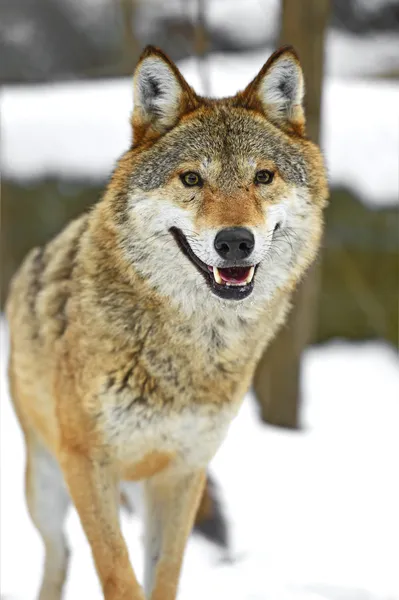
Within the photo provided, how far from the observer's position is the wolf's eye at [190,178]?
3416 mm

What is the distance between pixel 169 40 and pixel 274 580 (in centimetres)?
1015

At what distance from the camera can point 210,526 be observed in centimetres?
497

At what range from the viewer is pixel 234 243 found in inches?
124

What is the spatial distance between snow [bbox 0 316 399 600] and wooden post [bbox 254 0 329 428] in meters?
0.21

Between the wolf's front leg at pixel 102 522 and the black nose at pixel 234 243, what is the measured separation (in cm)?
103

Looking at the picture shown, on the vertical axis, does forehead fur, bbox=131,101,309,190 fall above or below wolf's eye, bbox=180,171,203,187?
above

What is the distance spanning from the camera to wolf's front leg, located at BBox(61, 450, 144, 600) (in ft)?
11.4

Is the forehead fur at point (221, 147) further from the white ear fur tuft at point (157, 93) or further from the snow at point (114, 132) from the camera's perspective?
the snow at point (114, 132)

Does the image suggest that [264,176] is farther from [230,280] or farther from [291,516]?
[291,516]

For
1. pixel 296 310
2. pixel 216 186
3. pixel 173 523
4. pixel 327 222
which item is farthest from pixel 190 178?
pixel 327 222

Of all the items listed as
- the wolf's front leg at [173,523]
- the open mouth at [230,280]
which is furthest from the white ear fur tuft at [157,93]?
the wolf's front leg at [173,523]

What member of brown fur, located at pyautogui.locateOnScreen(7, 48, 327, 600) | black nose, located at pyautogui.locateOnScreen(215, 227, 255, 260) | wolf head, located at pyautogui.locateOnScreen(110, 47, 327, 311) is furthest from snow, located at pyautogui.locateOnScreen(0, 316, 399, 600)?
black nose, located at pyautogui.locateOnScreen(215, 227, 255, 260)

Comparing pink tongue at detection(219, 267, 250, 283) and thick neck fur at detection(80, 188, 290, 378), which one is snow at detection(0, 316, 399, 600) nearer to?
thick neck fur at detection(80, 188, 290, 378)

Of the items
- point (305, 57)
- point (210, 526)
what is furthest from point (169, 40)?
point (210, 526)
